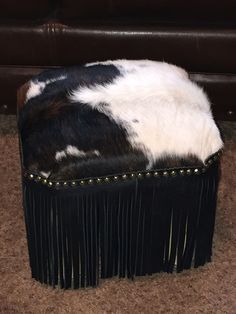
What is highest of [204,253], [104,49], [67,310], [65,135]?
[104,49]

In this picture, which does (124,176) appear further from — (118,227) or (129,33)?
(129,33)

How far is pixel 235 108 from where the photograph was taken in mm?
1933

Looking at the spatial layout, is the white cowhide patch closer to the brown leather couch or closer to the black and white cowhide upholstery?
the black and white cowhide upholstery

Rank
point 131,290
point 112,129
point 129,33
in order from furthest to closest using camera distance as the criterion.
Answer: point 129,33, point 131,290, point 112,129

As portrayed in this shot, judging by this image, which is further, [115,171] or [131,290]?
[131,290]

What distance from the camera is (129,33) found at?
5.96 feet

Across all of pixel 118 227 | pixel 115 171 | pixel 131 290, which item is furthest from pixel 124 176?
pixel 131 290

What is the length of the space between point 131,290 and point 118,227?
0.20 meters

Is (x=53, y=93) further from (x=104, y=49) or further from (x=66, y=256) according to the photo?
(x=104, y=49)

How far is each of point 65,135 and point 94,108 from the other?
10cm

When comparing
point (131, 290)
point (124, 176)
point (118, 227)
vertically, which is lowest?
point (131, 290)

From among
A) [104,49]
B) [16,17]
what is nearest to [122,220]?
[104,49]

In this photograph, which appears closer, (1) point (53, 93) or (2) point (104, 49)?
(1) point (53, 93)

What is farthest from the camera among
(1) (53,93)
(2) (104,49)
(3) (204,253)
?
(2) (104,49)
